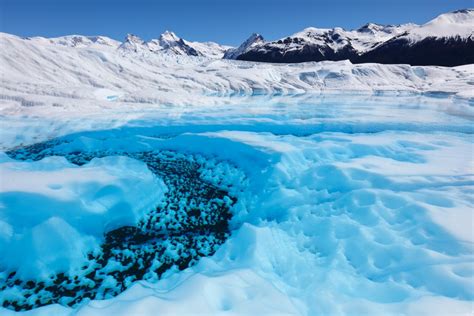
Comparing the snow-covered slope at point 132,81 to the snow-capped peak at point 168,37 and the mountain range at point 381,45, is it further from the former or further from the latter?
the snow-capped peak at point 168,37

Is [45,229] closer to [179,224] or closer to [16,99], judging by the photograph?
[179,224]

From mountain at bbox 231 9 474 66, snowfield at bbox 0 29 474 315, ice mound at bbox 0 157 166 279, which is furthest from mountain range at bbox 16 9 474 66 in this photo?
ice mound at bbox 0 157 166 279

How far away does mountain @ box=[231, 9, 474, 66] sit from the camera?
71312 mm

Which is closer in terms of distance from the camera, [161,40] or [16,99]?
[16,99]

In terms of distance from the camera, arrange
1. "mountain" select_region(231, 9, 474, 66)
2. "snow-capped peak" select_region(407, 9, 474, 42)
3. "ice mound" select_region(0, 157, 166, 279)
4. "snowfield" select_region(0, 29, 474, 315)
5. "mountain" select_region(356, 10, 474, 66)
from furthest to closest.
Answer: "snow-capped peak" select_region(407, 9, 474, 42) → "mountain" select_region(231, 9, 474, 66) → "mountain" select_region(356, 10, 474, 66) → "ice mound" select_region(0, 157, 166, 279) → "snowfield" select_region(0, 29, 474, 315)

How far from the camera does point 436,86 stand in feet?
112

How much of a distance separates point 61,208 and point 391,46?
92.5 metres

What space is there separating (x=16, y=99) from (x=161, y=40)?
182 metres

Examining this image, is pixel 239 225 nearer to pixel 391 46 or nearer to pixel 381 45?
pixel 391 46

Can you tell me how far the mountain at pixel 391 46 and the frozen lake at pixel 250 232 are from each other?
3294 inches

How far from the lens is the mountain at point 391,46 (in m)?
71.3

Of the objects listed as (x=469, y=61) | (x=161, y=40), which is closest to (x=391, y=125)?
(x=469, y=61)

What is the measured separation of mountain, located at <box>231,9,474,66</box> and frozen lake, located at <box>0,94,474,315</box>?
3294 inches

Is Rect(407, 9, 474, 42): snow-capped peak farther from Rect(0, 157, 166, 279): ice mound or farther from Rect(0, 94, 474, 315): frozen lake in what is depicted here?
Rect(0, 157, 166, 279): ice mound
